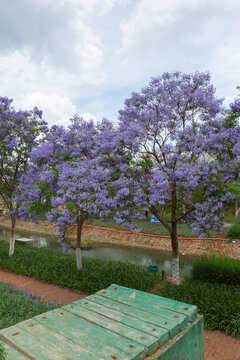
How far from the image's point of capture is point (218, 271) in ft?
32.5

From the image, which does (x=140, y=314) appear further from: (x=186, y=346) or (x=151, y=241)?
(x=151, y=241)

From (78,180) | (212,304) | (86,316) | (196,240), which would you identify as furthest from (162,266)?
(86,316)

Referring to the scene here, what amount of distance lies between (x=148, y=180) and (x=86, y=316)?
22.0ft

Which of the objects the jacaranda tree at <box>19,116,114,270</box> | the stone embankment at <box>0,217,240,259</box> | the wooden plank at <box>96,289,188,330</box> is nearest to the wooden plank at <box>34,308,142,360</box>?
the wooden plank at <box>96,289,188,330</box>

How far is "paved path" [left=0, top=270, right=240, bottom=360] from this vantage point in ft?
20.0

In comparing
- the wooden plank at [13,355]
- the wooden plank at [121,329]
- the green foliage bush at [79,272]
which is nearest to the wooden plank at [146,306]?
the wooden plank at [121,329]

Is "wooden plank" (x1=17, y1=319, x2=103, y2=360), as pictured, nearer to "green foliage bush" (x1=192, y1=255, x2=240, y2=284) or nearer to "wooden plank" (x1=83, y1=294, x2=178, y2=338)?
"wooden plank" (x1=83, y1=294, x2=178, y2=338)

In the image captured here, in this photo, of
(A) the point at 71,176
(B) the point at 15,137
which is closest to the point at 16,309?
(A) the point at 71,176

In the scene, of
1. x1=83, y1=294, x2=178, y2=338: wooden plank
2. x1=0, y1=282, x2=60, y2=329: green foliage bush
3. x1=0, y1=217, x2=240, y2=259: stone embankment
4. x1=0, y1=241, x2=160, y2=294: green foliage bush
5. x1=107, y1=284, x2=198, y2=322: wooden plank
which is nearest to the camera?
x1=83, y1=294, x2=178, y2=338: wooden plank

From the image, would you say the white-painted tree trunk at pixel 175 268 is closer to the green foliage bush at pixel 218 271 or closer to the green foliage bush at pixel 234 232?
the green foliage bush at pixel 218 271

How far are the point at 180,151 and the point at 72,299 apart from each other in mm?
6247

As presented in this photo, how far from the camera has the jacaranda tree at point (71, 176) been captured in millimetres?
8500

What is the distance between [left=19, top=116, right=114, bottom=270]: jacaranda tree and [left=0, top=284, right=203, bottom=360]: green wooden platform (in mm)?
5504

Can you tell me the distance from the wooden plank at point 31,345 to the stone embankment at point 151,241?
1709cm
